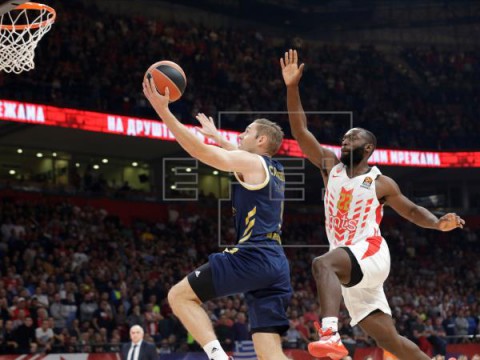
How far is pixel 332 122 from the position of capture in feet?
95.3

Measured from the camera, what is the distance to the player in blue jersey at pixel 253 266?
21.1ft

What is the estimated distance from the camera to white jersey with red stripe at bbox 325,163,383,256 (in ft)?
23.4

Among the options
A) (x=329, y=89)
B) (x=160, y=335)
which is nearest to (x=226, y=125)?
(x=329, y=89)

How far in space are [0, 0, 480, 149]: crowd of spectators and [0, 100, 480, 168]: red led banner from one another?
1.02 feet

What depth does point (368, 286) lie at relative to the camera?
6.99 meters

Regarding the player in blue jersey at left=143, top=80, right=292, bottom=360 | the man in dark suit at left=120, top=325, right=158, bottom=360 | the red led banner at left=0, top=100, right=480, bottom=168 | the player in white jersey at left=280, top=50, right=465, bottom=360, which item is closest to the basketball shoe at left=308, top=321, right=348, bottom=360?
the player in blue jersey at left=143, top=80, right=292, bottom=360

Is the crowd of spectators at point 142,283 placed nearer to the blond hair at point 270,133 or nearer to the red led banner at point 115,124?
the red led banner at point 115,124

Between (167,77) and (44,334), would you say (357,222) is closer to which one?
(167,77)

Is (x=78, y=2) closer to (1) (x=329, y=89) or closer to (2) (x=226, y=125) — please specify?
(2) (x=226, y=125)

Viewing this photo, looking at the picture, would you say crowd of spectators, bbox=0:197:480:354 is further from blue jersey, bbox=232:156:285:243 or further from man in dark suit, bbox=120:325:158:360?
blue jersey, bbox=232:156:285:243

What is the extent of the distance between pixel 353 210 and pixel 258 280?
110 cm

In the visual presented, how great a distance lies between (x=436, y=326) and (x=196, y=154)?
17.3 metres

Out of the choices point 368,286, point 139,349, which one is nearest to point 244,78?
point 139,349

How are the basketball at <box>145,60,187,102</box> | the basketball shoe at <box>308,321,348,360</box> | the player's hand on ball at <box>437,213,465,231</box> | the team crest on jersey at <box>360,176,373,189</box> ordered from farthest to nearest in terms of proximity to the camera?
the team crest on jersey at <box>360,176,373,189</box> → the player's hand on ball at <box>437,213,465,231</box> → the basketball at <box>145,60,187,102</box> → the basketball shoe at <box>308,321,348,360</box>
